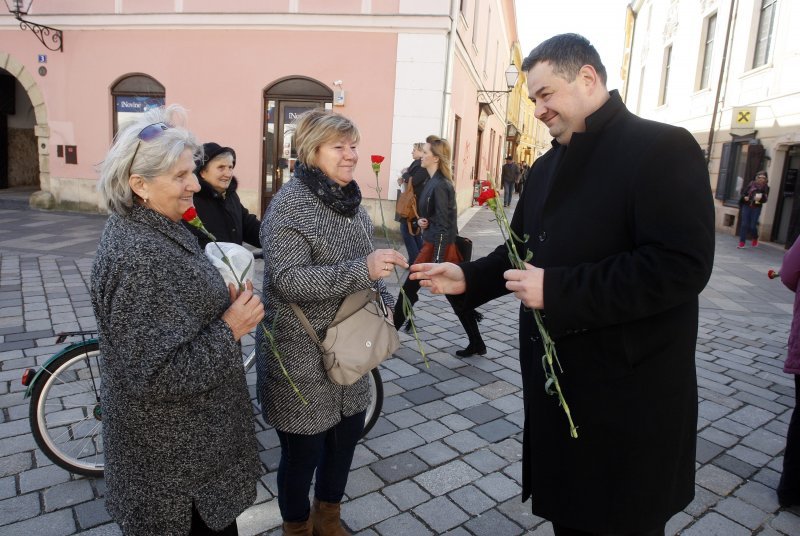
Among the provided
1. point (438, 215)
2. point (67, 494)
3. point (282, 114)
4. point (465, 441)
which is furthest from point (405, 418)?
point (282, 114)

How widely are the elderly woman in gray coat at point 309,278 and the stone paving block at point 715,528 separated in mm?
1888

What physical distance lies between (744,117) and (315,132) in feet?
50.0

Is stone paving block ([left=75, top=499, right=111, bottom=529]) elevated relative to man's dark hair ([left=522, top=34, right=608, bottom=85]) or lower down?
lower down

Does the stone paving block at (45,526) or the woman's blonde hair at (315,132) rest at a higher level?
the woman's blonde hair at (315,132)

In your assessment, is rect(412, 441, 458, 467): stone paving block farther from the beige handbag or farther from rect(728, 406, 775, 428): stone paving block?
rect(728, 406, 775, 428): stone paving block

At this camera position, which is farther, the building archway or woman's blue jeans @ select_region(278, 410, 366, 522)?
the building archway

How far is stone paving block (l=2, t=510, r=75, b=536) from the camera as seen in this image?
2.47 metres

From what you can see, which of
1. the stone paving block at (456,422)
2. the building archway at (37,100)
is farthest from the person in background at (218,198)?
the building archway at (37,100)

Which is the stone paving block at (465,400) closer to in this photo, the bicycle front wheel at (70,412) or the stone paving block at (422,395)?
the stone paving block at (422,395)

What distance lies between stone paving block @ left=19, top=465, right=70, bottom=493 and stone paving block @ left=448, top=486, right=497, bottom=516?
83.4 inches

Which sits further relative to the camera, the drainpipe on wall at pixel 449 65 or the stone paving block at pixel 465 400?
the drainpipe on wall at pixel 449 65

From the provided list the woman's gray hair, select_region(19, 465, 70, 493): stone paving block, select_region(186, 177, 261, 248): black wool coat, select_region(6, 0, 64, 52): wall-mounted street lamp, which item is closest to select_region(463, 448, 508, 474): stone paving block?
select_region(186, 177, 261, 248): black wool coat

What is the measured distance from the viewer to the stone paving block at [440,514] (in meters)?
2.68

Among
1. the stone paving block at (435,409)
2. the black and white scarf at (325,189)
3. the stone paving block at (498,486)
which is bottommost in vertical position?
the stone paving block at (498,486)
